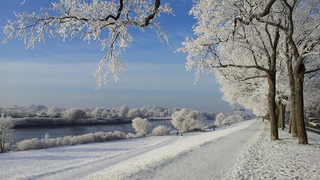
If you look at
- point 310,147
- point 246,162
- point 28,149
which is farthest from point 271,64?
point 28,149

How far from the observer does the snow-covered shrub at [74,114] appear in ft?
446

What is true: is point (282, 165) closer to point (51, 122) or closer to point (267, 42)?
point (267, 42)

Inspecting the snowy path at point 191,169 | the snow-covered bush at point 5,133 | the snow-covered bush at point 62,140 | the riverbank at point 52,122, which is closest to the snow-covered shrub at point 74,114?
the riverbank at point 52,122

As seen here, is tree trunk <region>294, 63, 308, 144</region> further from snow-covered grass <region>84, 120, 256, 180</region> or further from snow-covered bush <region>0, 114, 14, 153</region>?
snow-covered bush <region>0, 114, 14, 153</region>

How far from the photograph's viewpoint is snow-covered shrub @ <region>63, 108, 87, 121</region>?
446 feet

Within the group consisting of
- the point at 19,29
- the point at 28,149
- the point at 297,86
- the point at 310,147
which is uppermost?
the point at 19,29

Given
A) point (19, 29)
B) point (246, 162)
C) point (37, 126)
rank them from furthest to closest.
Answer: point (37, 126)
point (246, 162)
point (19, 29)

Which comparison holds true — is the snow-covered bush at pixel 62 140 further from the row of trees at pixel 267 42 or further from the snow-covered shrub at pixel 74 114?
the snow-covered shrub at pixel 74 114

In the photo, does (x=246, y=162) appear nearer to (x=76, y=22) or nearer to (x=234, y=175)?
(x=234, y=175)

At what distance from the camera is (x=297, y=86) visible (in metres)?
18.9

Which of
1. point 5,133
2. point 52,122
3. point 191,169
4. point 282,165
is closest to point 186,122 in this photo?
point 52,122

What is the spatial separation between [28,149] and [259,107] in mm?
33191

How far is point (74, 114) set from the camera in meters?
138

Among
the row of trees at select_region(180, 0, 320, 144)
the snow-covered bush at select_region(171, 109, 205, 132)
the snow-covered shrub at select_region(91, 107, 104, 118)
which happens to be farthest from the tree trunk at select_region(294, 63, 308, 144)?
the snow-covered shrub at select_region(91, 107, 104, 118)
